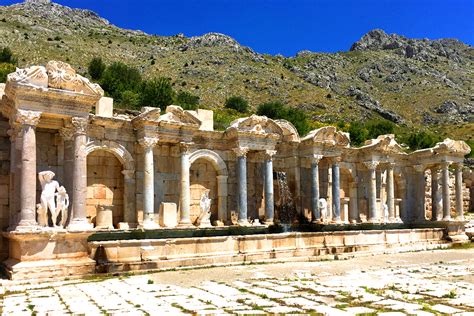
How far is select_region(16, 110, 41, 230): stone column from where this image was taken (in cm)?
1262

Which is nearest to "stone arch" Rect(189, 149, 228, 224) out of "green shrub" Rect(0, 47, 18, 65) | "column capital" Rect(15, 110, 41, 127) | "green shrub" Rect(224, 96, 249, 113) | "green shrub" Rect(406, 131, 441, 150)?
"column capital" Rect(15, 110, 41, 127)

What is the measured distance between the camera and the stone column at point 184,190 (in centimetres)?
1936

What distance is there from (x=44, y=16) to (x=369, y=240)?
9155 centimetres

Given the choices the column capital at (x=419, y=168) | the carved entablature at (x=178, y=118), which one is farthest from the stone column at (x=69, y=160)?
the column capital at (x=419, y=168)

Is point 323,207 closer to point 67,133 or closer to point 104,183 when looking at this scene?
point 104,183

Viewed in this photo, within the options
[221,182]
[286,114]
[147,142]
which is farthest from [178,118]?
[286,114]

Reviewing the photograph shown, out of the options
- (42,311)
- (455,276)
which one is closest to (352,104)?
(455,276)

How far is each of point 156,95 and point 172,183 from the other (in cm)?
3376

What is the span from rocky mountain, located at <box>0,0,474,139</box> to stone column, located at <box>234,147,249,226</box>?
41678mm

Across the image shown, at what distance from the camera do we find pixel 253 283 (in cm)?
1130

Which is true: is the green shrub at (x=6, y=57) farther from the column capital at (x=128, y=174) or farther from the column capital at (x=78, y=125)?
the column capital at (x=78, y=125)

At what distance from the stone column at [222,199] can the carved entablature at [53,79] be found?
891 centimetres

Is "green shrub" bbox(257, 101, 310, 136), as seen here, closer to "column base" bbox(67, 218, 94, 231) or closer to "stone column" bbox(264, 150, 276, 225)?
"stone column" bbox(264, 150, 276, 225)

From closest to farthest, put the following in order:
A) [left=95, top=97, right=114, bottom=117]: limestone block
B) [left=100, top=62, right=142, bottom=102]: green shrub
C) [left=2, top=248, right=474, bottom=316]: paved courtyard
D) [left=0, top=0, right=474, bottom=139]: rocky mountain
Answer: [left=2, top=248, right=474, bottom=316]: paved courtyard → [left=95, top=97, right=114, bottom=117]: limestone block → [left=100, top=62, right=142, bottom=102]: green shrub → [left=0, top=0, right=474, bottom=139]: rocky mountain
